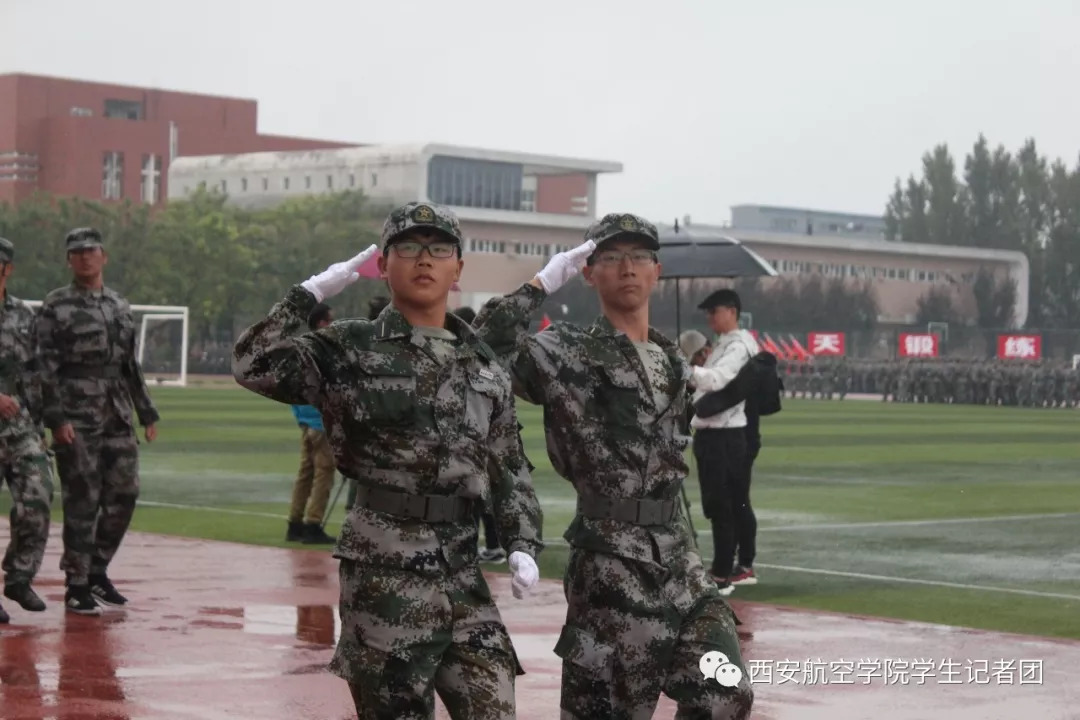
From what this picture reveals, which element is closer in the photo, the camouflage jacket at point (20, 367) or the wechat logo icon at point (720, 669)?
the wechat logo icon at point (720, 669)

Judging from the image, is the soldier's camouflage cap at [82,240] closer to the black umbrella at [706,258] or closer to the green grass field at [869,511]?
the black umbrella at [706,258]

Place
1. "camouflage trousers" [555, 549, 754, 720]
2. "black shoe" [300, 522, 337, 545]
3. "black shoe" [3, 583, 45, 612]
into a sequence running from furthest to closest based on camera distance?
1. "black shoe" [300, 522, 337, 545]
2. "black shoe" [3, 583, 45, 612]
3. "camouflage trousers" [555, 549, 754, 720]

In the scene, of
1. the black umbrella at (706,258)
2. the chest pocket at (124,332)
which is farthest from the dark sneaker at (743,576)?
the chest pocket at (124,332)

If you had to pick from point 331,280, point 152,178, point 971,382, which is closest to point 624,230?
point 331,280

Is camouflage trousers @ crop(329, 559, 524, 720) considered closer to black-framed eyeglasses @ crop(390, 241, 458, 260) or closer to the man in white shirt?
black-framed eyeglasses @ crop(390, 241, 458, 260)

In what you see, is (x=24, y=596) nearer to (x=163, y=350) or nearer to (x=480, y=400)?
(x=480, y=400)

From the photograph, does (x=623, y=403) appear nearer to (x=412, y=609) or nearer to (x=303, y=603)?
(x=412, y=609)

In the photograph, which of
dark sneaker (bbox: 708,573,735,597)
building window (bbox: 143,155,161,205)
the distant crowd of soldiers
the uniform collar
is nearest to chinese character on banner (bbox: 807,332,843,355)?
the distant crowd of soldiers

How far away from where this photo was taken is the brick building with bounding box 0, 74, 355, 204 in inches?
4441

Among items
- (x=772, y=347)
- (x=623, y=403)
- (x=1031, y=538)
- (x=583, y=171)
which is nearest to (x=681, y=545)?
(x=623, y=403)

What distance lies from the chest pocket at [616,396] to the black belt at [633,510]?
240 millimetres

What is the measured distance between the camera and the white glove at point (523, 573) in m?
5.68

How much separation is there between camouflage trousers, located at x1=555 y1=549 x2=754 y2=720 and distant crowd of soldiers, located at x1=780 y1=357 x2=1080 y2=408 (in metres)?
58.3

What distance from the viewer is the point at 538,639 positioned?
10.4m
